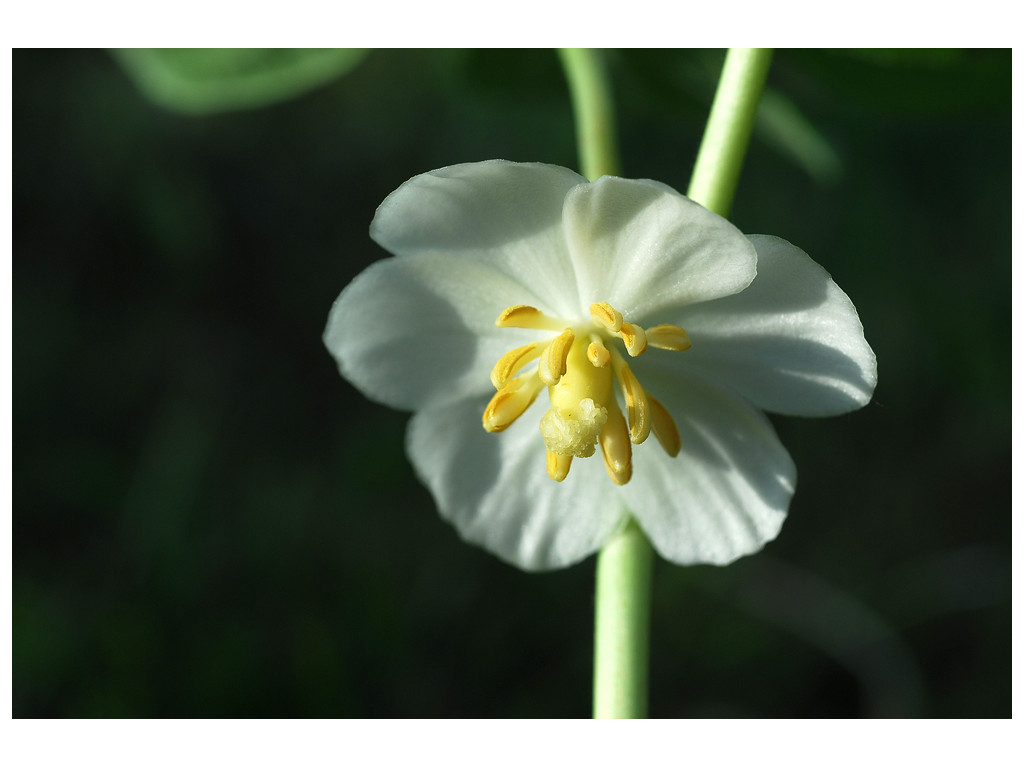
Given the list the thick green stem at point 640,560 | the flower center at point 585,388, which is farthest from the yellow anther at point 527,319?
the thick green stem at point 640,560

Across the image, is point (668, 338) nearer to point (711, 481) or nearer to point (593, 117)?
point (711, 481)

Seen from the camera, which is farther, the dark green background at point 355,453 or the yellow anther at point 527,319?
the dark green background at point 355,453

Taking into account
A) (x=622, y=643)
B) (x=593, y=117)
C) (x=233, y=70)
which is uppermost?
(x=233, y=70)

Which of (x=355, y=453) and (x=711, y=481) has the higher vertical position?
(x=355, y=453)

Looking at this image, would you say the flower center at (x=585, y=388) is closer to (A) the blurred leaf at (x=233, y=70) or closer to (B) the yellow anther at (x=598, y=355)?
(B) the yellow anther at (x=598, y=355)

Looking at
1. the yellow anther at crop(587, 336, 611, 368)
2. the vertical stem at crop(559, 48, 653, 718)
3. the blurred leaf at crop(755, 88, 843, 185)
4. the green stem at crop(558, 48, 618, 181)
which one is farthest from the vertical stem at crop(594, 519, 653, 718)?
the blurred leaf at crop(755, 88, 843, 185)

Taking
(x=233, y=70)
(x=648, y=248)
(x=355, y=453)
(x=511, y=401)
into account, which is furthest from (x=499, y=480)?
(x=355, y=453)

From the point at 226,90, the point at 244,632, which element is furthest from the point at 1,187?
the point at 244,632
